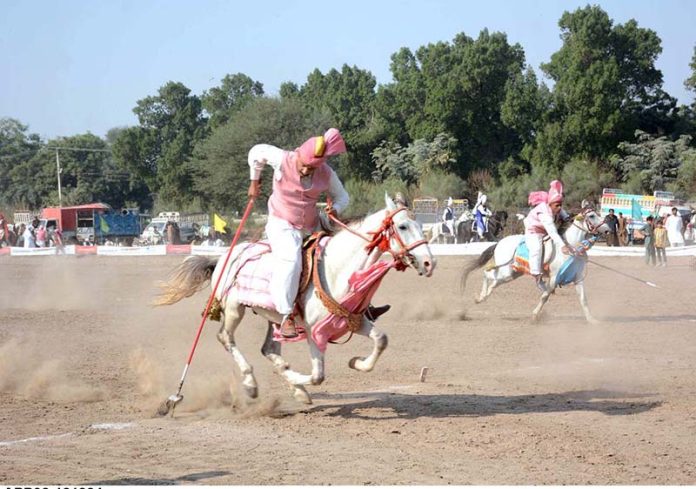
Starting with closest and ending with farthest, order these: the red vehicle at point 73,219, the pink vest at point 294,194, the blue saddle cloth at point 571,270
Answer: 1. the pink vest at point 294,194
2. the blue saddle cloth at point 571,270
3. the red vehicle at point 73,219

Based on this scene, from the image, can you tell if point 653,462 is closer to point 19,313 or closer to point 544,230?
point 544,230

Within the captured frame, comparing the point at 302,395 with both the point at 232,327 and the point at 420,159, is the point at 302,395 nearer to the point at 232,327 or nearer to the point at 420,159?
the point at 232,327

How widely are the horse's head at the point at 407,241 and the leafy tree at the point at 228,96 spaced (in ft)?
240

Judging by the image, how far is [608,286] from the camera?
2409cm

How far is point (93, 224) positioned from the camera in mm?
57969

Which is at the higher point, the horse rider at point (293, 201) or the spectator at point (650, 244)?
the horse rider at point (293, 201)

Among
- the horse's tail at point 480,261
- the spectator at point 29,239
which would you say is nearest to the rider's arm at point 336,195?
the horse's tail at point 480,261

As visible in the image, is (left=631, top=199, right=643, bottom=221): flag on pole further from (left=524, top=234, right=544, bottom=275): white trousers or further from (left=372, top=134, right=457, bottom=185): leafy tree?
(left=524, top=234, right=544, bottom=275): white trousers

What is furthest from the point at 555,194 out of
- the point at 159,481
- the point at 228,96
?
the point at 228,96

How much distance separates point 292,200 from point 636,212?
31779mm

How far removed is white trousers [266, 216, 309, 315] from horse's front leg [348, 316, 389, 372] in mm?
Result: 760

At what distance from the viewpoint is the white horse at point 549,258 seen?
17281 mm

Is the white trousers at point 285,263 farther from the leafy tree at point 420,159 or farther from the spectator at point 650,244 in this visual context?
the leafy tree at point 420,159

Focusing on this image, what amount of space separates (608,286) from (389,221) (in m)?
16.2
